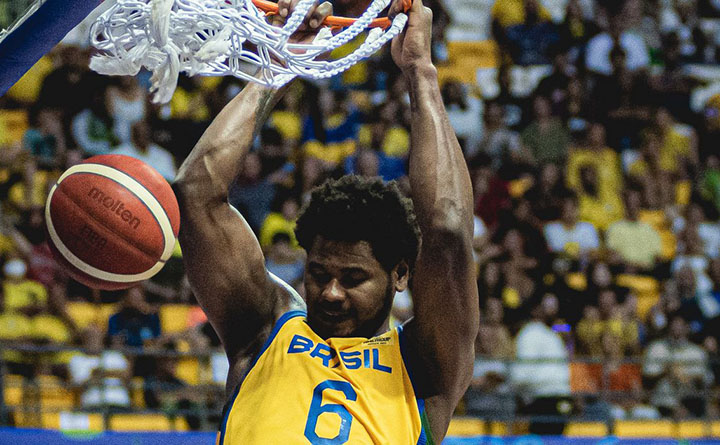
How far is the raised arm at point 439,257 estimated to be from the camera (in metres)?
3.06

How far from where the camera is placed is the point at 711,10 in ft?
37.2

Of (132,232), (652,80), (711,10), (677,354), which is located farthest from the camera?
(711,10)

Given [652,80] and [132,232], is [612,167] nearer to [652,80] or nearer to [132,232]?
[652,80]

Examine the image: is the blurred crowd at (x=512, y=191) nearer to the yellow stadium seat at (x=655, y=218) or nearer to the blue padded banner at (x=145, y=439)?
the yellow stadium seat at (x=655, y=218)

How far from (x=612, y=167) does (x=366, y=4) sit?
21.1 ft

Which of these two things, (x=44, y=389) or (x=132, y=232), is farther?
(x=44, y=389)

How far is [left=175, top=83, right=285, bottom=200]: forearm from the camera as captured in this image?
128 inches

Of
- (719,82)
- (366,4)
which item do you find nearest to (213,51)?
(366,4)

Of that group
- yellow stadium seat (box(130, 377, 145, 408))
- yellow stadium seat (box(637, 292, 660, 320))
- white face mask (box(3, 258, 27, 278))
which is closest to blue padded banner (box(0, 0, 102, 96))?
yellow stadium seat (box(130, 377, 145, 408))

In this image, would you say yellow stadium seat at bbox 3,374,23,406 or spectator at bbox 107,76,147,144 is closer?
yellow stadium seat at bbox 3,374,23,406

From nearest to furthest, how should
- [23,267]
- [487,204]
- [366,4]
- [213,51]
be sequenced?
[213,51] < [366,4] < [23,267] < [487,204]

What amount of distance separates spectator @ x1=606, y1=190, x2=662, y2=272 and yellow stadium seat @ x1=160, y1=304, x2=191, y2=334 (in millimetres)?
3778

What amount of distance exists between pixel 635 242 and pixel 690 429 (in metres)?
1.93

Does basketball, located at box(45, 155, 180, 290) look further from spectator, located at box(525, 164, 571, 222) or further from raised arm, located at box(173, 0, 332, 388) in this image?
spectator, located at box(525, 164, 571, 222)
